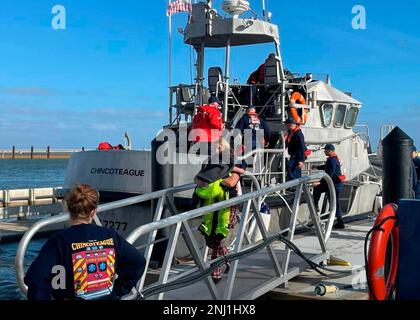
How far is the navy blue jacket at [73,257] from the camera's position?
2.47 meters

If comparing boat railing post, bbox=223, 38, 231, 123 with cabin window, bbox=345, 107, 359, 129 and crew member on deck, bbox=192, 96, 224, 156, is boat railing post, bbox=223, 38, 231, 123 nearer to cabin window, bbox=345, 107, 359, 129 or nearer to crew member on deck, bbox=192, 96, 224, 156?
cabin window, bbox=345, 107, 359, 129

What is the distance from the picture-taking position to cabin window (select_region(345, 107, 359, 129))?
1189cm

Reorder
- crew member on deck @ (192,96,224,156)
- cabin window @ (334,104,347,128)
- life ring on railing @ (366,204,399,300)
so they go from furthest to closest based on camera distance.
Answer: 1. cabin window @ (334,104,347,128)
2. crew member on deck @ (192,96,224,156)
3. life ring on railing @ (366,204,399,300)

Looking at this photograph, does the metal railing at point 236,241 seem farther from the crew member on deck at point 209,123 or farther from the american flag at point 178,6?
the american flag at point 178,6

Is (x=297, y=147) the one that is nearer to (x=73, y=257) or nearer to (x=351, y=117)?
(x=351, y=117)

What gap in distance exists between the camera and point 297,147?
8.25 meters

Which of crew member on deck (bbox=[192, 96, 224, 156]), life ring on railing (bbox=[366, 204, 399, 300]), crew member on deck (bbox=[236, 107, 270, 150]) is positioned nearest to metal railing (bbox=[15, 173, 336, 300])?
crew member on deck (bbox=[192, 96, 224, 156])

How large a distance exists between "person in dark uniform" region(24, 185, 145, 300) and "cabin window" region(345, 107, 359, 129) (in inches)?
390

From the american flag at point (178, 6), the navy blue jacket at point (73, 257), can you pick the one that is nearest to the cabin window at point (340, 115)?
the american flag at point (178, 6)

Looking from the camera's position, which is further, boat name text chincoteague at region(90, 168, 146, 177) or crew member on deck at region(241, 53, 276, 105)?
crew member on deck at region(241, 53, 276, 105)

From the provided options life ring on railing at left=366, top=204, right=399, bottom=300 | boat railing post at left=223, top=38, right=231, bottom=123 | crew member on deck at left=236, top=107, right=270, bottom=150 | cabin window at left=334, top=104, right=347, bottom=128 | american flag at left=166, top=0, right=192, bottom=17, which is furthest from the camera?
cabin window at left=334, top=104, right=347, bottom=128
